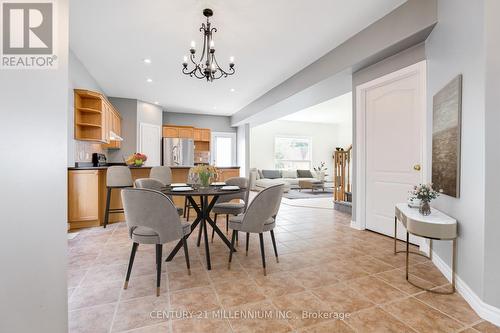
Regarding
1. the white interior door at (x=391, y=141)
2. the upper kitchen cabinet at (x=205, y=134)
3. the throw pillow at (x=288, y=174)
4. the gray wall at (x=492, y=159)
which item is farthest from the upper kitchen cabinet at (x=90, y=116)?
the throw pillow at (x=288, y=174)

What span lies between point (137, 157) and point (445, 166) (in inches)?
190

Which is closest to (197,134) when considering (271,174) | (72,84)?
(271,174)

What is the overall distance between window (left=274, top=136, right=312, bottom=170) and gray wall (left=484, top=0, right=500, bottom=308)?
8.76 m

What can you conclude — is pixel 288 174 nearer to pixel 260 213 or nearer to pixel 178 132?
pixel 178 132

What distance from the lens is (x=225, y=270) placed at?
2.34m

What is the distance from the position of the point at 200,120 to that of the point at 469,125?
303 inches

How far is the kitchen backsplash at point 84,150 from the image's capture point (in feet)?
13.7

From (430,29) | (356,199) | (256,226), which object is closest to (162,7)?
(256,226)

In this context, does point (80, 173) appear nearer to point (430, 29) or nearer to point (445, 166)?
point (445, 166)

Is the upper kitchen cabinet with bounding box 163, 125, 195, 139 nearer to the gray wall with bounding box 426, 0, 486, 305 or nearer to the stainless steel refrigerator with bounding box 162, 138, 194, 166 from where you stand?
the stainless steel refrigerator with bounding box 162, 138, 194, 166

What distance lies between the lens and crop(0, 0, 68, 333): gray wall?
82 centimetres

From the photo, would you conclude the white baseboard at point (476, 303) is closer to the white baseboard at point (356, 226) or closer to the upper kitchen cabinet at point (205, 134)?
the white baseboard at point (356, 226)

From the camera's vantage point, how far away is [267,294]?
6.27 feet
